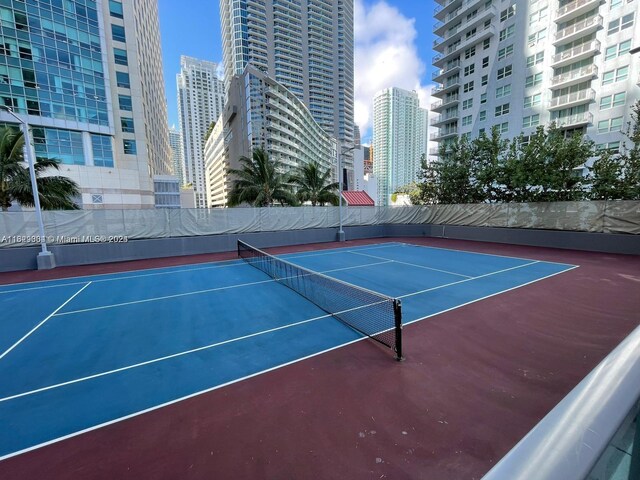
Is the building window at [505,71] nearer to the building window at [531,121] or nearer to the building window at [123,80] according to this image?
the building window at [531,121]

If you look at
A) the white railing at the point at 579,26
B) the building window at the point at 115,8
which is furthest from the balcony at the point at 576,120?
the building window at the point at 115,8

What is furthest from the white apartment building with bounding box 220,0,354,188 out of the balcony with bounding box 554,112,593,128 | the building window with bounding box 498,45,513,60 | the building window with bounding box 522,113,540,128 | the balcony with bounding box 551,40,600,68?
the balcony with bounding box 554,112,593,128

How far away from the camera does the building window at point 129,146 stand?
41828mm

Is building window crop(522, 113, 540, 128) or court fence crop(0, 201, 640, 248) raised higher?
building window crop(522, 113, 540, 128)

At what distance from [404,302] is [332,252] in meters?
9.76

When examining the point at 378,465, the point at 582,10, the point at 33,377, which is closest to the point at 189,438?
the point at 378,465

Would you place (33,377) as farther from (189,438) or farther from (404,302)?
(404,302)

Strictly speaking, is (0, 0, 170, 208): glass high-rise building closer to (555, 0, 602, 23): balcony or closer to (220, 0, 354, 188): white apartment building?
(555, 0, 602, 23): balcony

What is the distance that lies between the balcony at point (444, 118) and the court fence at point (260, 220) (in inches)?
1346

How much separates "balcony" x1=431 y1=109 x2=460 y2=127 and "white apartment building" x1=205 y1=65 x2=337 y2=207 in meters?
29.3

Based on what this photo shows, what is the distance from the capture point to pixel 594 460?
664 mm

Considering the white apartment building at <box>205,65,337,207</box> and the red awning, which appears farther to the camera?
the white apartment building at <box>205,65,337,207</box>

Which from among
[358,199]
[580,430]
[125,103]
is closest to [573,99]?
[358,199]

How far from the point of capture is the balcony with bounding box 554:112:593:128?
35000 mm
